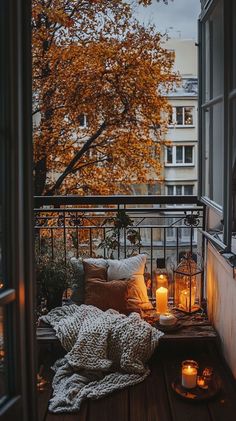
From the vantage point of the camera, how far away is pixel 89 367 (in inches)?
93.9

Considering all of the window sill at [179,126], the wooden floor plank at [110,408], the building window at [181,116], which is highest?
the building window at [181,116]

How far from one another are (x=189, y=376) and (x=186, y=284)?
2.68 feet

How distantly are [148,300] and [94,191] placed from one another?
3.23m

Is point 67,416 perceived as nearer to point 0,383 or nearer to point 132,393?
point 132,393

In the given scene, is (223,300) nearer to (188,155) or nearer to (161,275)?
(161,275)

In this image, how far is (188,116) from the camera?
6.23 m

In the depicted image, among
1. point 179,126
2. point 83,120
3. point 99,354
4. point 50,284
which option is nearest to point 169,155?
point 179,126

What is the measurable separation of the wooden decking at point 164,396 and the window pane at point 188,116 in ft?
13.3

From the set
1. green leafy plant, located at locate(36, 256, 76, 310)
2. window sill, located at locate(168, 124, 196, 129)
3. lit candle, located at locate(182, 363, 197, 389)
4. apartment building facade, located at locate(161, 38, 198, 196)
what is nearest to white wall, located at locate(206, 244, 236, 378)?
lit candle, located at locate(182, 363, 197, 389)

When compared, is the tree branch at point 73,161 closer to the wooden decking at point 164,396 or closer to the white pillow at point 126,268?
the white pillow at point 126,268

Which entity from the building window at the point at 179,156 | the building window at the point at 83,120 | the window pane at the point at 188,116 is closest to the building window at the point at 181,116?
the window pane at the point at 188,116

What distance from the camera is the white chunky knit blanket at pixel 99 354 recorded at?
7.44 feet

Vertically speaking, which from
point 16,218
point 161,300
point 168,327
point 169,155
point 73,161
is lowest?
point 168,327

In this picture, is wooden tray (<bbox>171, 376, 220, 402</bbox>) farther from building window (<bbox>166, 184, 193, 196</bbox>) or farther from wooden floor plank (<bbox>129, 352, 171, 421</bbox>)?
building window (<bbox>166, 184, 193, 196</bbox>)
